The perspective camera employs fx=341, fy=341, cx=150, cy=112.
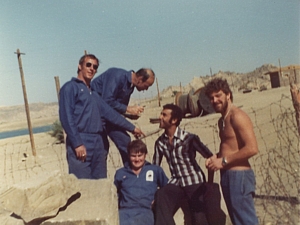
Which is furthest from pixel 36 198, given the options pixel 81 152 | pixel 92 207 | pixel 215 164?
pixel 215 164

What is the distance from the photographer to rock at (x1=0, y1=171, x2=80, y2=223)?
2818 mm

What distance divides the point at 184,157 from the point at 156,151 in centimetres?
33

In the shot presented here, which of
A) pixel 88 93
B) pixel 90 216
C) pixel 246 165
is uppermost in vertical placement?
pixel 88 93

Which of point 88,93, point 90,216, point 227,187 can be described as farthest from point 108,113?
point 227,187

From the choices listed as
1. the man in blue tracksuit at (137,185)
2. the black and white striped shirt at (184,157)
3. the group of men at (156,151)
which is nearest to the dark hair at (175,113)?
the group of men at (156,151)

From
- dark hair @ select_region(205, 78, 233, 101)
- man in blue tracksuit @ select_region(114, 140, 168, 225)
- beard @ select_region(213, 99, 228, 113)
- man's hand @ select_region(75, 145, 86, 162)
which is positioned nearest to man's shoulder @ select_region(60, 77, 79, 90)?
man's hand @ select_region(75, 145, 86, 162)

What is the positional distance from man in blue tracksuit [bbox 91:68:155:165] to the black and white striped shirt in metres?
0.73

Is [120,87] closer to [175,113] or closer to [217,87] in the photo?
[175,113]

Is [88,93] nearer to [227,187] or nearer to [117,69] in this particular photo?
[117,69]

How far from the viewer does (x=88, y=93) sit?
143 inches

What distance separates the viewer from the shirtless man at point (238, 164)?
108 inches

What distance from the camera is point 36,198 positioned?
112 inches

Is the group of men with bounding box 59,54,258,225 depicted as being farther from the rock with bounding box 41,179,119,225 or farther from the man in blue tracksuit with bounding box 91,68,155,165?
the rock with bounding box 41,179,119,225

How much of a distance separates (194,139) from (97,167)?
111cm
